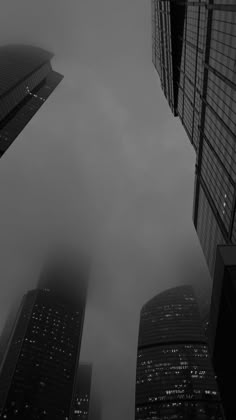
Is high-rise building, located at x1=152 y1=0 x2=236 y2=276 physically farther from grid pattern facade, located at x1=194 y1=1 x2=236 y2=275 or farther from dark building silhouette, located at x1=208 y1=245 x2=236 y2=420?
dark building silhouette, located at x1=208 y1=245 x2=236 y2=420

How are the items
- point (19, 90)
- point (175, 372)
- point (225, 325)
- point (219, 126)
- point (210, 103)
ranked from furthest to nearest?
point (175, 372) → point (19, 90) → point (210, 103) → point (219, 126) → point (225, 325)

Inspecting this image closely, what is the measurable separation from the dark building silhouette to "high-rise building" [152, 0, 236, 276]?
40.0 ft

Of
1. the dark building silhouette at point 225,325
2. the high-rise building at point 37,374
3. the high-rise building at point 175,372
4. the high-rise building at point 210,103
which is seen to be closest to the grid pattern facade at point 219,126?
the high-rise building at point 210,103

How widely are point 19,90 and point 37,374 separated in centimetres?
12448

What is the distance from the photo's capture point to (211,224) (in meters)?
59.4

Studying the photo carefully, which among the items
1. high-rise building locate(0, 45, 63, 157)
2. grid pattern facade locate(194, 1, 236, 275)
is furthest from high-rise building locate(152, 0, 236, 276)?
high-rise building locate(0, 45, 63, 157)

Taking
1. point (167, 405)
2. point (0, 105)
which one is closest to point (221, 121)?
point (0, 105)

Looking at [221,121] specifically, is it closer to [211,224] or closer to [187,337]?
[211,224]

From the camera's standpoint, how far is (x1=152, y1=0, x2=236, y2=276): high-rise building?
1828 inches

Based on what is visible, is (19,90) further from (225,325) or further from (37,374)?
(37,374)

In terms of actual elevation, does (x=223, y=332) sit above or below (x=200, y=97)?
below

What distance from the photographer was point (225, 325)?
37.2 meters

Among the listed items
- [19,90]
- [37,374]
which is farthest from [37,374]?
[19,90]

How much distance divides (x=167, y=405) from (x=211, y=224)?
10938cm
